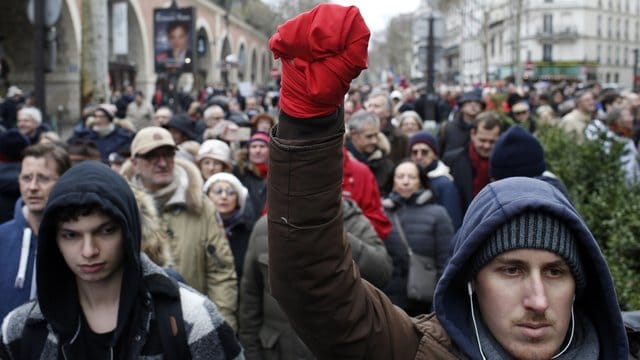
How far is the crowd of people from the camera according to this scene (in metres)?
1.68

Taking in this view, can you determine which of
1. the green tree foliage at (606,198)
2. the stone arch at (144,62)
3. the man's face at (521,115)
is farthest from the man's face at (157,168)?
the stone arch at (144,62)

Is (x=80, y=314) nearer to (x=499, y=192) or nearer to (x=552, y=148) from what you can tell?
(x=499, y=192)

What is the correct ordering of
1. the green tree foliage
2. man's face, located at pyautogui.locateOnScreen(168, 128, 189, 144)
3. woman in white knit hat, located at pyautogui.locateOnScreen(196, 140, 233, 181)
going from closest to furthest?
the green tree foliage
woman in white knit hat, located at pyautogui.locateOnScreen(196, 140, 233, 181)
man's face, located at pyautogui.locateOnScreen(168, 128, 189, 144)

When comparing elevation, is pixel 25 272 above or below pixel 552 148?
below

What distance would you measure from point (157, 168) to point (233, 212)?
0.94 meters

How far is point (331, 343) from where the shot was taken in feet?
5.88

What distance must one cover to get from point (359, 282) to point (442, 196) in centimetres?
456

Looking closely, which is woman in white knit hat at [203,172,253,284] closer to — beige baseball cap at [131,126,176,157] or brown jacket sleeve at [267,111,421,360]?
beige baseball cap at [131,126,176,157]

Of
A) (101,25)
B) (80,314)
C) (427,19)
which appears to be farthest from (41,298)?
(101,25)

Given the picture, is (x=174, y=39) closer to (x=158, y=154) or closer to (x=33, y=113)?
(x=33, y=113)

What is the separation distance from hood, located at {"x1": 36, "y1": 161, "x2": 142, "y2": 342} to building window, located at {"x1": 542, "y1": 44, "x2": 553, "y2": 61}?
7759 cm

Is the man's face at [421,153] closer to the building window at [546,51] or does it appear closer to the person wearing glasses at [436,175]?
the person wearing glasses at [436,175]

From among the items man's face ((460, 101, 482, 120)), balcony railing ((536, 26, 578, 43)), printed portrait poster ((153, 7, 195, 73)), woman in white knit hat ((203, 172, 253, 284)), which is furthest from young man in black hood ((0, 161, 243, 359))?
balcony railing ((536, 26, 578, 43))

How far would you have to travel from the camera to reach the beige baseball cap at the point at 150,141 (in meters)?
4.87
